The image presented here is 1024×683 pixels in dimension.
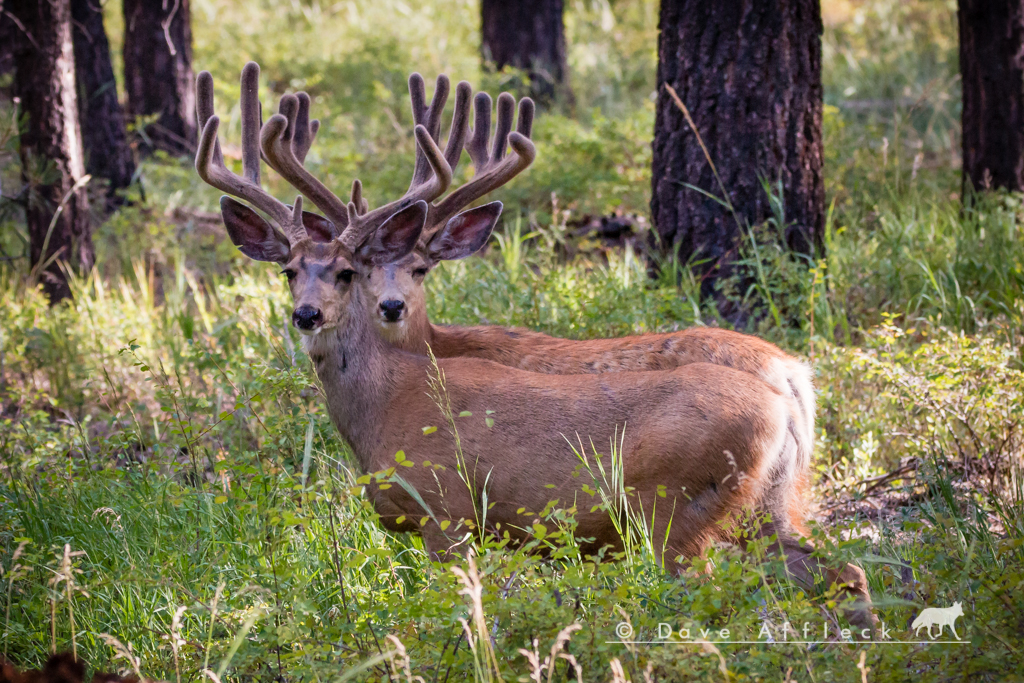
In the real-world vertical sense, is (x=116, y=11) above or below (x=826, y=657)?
above

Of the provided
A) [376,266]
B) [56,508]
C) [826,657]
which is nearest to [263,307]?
[376,266]

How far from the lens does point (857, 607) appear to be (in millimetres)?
2467

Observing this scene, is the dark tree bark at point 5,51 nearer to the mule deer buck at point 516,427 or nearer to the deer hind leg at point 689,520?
the mule deer buck at point 516,427

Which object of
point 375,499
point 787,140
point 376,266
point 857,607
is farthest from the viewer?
point 787,140

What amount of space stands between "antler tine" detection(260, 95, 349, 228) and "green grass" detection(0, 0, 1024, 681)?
88 cm

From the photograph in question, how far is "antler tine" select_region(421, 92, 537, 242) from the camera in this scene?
548cm

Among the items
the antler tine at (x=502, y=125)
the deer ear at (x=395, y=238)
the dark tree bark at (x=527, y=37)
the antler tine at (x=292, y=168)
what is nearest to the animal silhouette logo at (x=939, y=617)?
the deer ear at (x=395, y=238)

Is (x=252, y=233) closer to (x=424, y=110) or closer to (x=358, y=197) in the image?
(x=358, y=197)

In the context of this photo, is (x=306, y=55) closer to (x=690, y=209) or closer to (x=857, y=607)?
(x=690, y=209)

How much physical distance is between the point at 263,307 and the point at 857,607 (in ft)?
16.7

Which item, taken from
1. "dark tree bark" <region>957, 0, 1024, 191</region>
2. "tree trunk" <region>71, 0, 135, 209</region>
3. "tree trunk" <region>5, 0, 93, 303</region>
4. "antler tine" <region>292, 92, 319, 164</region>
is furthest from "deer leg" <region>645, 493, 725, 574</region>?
"tree trunk" <region>71, 0, 135, 209</region>

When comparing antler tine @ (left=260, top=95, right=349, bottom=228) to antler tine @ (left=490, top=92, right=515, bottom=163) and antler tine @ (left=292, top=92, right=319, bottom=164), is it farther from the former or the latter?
antler tine @ (left=490, top=92, right=515, bottom=163)

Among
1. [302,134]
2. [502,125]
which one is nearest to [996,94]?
[502,125]

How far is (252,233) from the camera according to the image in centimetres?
507
